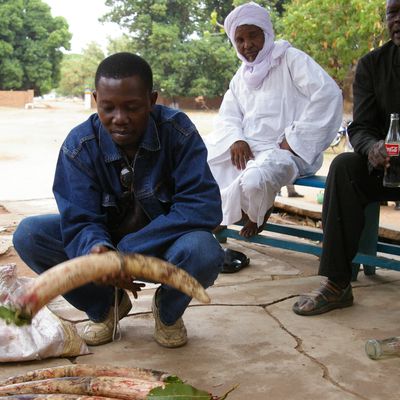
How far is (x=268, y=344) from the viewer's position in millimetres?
2789

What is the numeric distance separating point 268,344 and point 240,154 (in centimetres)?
161

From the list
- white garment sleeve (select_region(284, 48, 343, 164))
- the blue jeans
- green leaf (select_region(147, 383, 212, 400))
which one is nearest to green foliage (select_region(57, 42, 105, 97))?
white garment sleeve (select_region(284, 48, 343, 164))

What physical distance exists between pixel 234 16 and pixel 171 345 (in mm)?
2445

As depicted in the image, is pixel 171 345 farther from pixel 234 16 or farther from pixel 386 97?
pixel 234 16

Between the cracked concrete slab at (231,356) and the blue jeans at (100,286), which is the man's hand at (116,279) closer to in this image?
the blue jeans at (100,286)

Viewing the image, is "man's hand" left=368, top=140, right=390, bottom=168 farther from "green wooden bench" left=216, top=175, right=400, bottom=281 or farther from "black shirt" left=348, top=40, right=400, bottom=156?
"green wooden bench" left=216, top=175, right=400, bottom=281

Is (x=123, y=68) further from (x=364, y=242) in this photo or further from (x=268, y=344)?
(x=364, y=242)

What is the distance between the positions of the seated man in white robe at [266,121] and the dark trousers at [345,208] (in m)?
0.70

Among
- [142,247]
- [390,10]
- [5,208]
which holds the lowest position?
[5,208]

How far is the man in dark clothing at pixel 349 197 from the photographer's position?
314 cm

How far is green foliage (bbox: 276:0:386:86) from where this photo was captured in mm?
13434

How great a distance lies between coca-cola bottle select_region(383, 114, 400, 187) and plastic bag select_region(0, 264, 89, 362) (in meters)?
1.72

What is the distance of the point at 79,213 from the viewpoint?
2.51m

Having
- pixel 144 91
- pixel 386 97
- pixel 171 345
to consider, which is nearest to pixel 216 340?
pixel 171 345
